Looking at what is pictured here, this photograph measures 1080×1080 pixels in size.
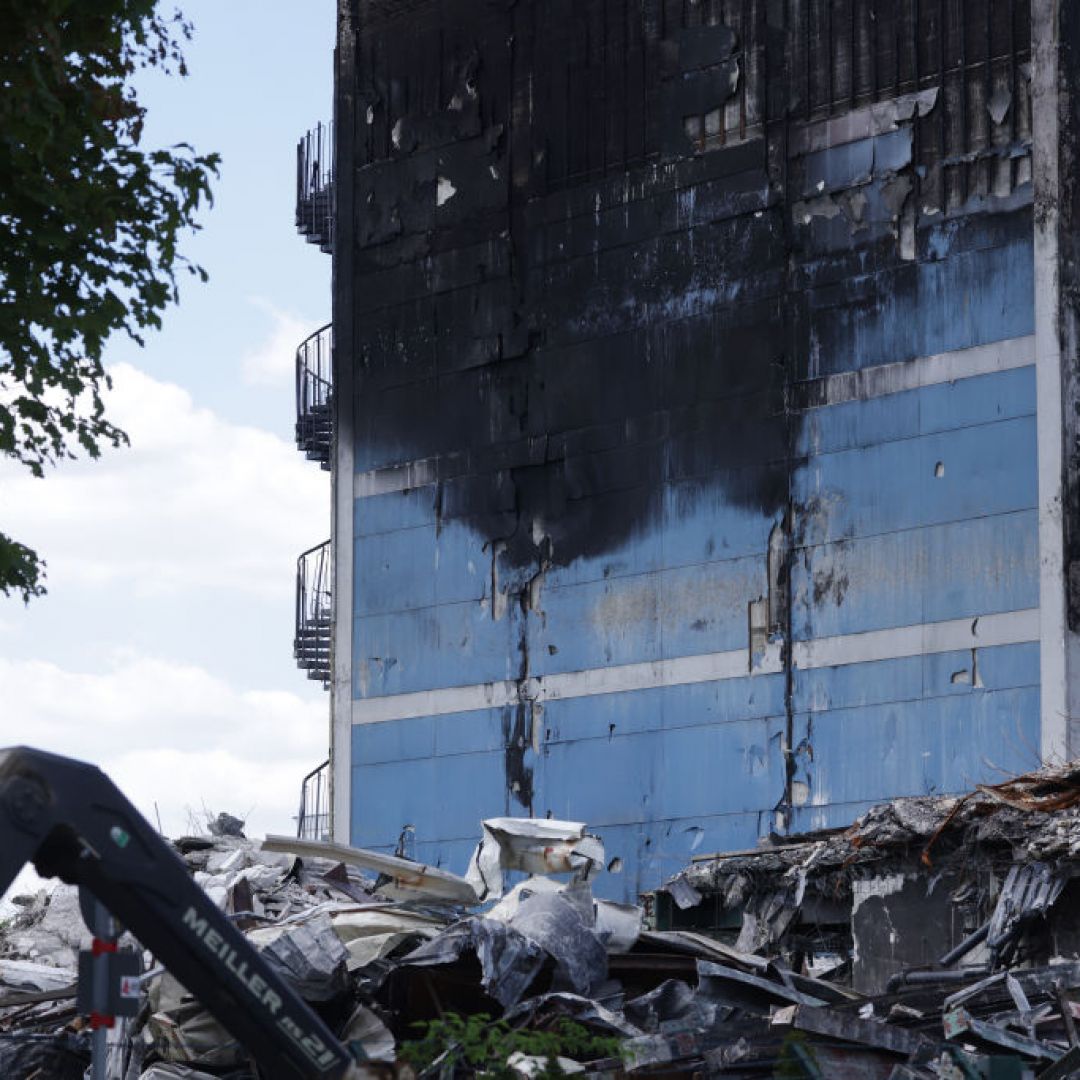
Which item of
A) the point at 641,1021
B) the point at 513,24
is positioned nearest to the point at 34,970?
the point at 641,1021

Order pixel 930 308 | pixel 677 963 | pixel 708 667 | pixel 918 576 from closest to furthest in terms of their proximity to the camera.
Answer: pixel 677 963, pixel 918 576, pixel 930 308, pixel 708 667

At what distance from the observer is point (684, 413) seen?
3422cm

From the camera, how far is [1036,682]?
30.0 metres

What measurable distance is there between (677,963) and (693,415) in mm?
15710

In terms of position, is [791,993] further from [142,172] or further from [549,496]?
[549,496]

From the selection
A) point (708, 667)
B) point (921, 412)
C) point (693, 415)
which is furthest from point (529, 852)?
point (693, 415)

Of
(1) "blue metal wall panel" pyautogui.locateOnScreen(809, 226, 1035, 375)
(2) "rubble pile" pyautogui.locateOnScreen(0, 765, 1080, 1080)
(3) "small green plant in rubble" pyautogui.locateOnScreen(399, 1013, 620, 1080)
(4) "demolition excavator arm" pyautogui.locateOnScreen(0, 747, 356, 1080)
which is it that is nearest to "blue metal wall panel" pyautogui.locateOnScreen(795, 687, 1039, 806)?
(1) "blue metal wall panel" pyautogui.locateOnScreen(809, 226, 1035, 375)

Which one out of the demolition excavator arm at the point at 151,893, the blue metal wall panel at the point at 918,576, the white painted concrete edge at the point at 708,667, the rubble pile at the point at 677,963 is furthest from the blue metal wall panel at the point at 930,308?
the demolition excavator arm at the point at 151,893

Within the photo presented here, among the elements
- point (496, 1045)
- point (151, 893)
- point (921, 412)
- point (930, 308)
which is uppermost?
point (930, 308)

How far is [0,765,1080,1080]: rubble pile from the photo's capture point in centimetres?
1562

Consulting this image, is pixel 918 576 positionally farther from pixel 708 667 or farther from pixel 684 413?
pixel 684 413

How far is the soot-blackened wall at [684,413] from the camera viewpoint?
31.3m

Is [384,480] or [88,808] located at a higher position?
[384,480]

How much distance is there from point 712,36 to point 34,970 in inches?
745
